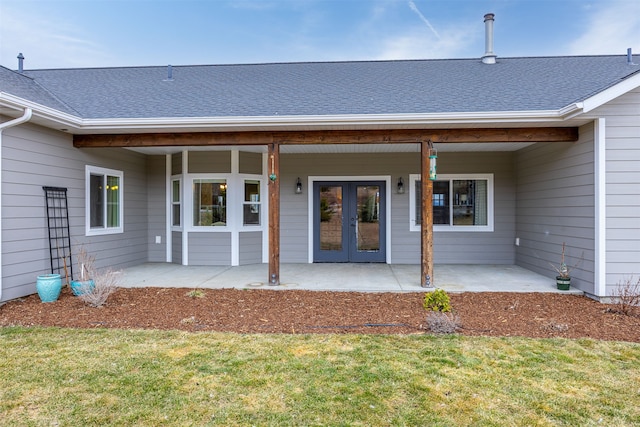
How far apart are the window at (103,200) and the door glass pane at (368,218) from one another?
203 inches

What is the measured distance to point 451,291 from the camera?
223 inches

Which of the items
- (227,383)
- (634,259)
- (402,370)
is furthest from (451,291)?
(227,383)

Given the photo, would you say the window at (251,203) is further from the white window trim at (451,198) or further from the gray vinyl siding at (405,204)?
the white window trim at (451,198)

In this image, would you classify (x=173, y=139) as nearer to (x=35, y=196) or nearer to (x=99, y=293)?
(x=35, y=196)

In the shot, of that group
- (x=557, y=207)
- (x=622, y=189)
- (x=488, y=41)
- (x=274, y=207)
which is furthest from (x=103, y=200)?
(x=488, y=41)

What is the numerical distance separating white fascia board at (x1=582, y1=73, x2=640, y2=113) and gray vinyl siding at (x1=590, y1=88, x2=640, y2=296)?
0.29 meters

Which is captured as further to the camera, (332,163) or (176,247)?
(332,163)

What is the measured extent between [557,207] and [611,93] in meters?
2.08

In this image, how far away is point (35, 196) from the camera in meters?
5.44

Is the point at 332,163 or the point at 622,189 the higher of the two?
the point at 332,163

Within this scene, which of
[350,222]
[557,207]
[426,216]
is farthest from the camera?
[350,222]

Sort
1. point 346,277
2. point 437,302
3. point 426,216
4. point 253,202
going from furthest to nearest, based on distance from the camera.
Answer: point 253,202 → point 346,277 → point 426,216 → point 437,302

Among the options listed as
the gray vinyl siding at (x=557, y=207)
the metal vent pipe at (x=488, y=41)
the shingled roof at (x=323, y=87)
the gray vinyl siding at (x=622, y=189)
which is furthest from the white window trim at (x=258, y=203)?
the metal vent pipe at (x=488, y=41)

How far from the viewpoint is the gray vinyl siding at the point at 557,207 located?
5.39 meters
